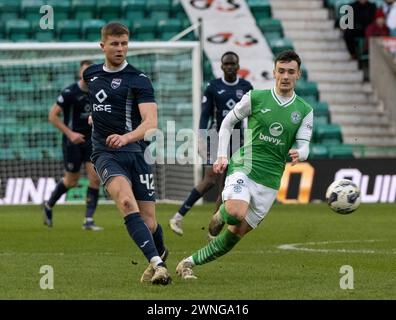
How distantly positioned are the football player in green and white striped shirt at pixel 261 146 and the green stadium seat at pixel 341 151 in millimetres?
12998

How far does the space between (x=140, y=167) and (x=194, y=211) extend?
10062 millimetres

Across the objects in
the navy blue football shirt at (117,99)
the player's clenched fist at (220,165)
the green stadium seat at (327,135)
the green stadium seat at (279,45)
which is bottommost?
the green stadium seat at (327,135)

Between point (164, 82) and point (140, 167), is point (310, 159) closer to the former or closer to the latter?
point (164, 82)

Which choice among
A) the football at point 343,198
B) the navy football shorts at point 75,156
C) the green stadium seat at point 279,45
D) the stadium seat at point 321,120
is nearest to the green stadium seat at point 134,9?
the green stadium seat at point 279,45

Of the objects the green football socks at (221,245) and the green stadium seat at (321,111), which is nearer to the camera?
the green football socks at (221,245)

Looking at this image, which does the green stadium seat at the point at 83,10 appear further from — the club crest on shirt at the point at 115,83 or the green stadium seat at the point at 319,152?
the club crest on shirt at the point at 115,83

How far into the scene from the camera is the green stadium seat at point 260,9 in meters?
26.6

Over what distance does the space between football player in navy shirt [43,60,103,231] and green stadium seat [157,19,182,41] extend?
28.4 feet

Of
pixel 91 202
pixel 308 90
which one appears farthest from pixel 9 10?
pixel 91 202

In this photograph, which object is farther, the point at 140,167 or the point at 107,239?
the point at 107,239

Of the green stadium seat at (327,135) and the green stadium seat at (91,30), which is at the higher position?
the green stadium seat at (91,30)

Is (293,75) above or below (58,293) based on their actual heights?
above

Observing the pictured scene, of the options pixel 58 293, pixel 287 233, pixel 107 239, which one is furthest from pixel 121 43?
pixel 287 233

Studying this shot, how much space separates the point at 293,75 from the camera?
31.9ft
